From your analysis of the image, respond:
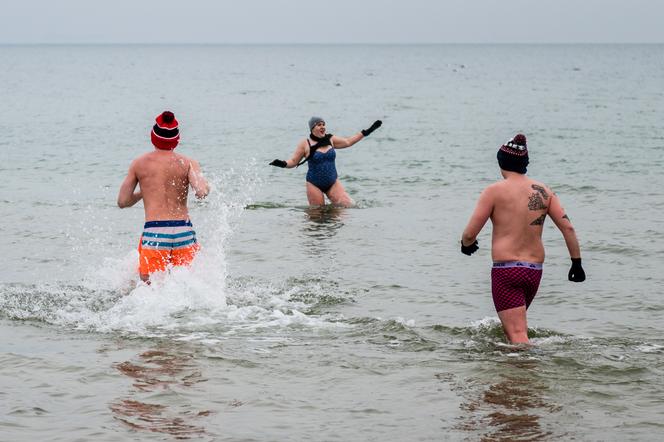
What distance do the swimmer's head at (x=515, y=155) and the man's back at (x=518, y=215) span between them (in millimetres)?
60

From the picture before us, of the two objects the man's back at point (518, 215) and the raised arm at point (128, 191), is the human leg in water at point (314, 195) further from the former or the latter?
the man's back at point (518, 215)

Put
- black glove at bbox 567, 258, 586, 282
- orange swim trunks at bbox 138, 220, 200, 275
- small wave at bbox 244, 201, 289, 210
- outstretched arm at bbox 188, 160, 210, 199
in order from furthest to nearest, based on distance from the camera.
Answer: small wave at bbox 244, 201, 289, 210, orange swim trunks at bbox 138, 220, 200, 275, outstretched arm at bbox 188, 160, 210, 199, black glove at bbox 567, 258, 586, 282

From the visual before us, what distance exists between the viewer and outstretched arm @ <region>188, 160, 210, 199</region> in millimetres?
7766

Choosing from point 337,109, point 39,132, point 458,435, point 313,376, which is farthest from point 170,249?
point 337,109

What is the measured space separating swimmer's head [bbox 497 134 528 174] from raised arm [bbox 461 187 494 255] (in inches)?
10.2

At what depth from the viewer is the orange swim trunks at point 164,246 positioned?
26.5 ft

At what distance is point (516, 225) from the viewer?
704cm

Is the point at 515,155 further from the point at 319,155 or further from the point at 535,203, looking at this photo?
the point at 319,155

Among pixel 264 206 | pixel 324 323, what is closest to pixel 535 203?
pixel 324 323

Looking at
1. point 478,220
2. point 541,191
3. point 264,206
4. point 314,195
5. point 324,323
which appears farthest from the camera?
point 264,206

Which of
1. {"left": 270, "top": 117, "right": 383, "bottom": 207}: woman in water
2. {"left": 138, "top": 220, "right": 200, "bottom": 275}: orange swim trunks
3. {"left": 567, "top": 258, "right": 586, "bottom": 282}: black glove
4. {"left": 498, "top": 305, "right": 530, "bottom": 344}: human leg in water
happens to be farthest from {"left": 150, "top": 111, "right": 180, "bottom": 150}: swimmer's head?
{"left": 270, "top": 117, "right": 383, "bottom": 207}: woman in water

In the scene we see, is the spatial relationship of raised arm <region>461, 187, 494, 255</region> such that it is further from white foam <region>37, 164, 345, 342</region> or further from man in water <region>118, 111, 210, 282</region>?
man in water <region>118, 111, 210, 282</region>

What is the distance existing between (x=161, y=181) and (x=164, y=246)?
55 centimetres

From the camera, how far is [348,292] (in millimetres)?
10078
